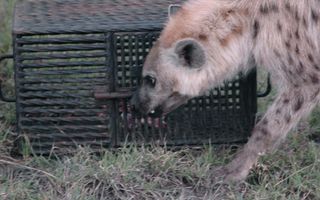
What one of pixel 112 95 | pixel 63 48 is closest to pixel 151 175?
pixel 112 95

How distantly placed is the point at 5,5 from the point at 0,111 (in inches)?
49.4

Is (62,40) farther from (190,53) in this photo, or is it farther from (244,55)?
(244,55)

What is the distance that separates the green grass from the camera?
3545 mm

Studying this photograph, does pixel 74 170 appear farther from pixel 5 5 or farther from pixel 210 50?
pixel 5 5

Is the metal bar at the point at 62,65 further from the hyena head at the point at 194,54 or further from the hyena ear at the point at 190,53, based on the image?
the hyena ear at the point at 190,53

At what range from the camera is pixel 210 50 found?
11.9 feet

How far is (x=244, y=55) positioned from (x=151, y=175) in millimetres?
590

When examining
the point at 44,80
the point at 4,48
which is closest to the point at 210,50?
the point at 44,80

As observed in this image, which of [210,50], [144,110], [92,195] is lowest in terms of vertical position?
[92,195]

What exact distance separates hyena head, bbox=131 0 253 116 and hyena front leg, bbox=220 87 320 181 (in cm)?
22

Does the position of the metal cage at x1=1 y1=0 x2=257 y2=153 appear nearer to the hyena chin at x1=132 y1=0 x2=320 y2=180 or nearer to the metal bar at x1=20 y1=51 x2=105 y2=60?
the metal bar at x1=20 y1=51 x2=105 y2=60

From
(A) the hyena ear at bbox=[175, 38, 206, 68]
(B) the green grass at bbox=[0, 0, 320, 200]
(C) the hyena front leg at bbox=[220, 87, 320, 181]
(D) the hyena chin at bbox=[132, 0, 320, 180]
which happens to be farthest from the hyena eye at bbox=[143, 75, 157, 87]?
(C) the hyena front leg at bbox=[220, 87, 320, 181]

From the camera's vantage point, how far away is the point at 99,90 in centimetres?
373

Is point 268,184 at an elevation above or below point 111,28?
below
